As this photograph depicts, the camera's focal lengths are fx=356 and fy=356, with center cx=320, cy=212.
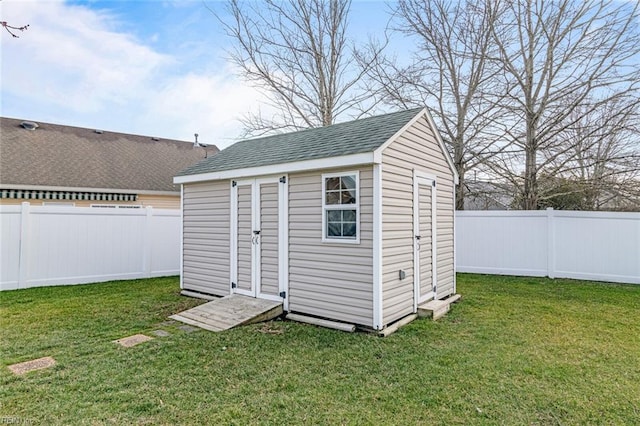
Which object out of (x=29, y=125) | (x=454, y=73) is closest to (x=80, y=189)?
(x=29, y=125)

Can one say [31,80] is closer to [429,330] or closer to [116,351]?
[116,351]

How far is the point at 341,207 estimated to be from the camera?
4.97m

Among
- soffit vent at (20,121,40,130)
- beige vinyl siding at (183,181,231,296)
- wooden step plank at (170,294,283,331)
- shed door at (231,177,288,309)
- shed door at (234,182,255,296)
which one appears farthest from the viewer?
soffit vent at (20,121,40,130)

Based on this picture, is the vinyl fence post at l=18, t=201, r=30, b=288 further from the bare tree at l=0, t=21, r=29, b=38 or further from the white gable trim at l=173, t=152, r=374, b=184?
the bare tree at l=0, t=21, r=29, b=38

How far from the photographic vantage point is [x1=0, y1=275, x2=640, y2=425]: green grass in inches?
108

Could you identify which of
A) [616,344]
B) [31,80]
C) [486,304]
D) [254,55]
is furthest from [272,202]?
[254,55]

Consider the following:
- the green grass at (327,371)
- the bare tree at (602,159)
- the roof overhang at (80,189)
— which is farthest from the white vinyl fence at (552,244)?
the roof overhang at (80,189)

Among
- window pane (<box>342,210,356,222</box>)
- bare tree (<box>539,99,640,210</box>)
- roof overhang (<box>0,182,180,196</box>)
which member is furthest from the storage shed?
roof overhang (<box>0,182,180,196</box>)

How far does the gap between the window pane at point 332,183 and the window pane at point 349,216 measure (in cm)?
38

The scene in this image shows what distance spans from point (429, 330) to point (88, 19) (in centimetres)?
705

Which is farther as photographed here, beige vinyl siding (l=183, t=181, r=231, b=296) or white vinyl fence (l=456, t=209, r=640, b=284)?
white vinyl fence (l=456, t=209, r=640, b=284)

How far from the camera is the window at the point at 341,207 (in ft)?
16.0

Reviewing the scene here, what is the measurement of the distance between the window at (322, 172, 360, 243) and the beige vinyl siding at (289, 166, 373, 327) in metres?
0.07

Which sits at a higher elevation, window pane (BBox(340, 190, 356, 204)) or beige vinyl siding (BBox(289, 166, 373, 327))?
window pane (BBox(340, 190, 356, 204))
